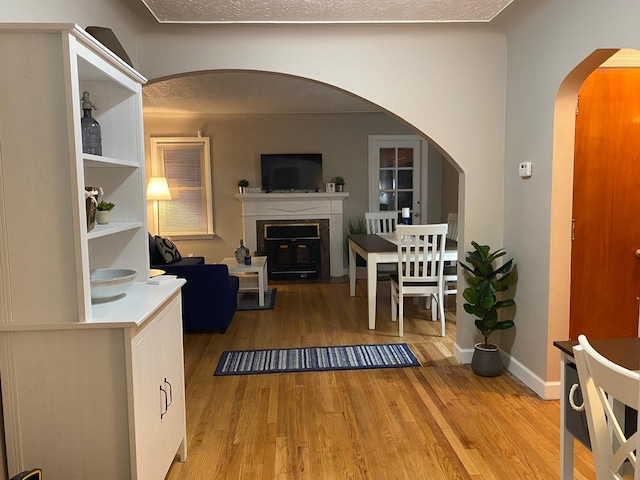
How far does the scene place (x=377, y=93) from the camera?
11.1ft

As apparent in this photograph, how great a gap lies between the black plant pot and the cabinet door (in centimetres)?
203

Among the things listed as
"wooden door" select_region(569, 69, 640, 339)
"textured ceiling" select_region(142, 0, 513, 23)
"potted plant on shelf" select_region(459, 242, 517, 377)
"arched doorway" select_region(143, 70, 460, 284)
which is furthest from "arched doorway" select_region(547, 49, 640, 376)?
"arched doorway" select_region(143, 70, 460, 284)

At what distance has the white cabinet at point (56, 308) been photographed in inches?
61.6

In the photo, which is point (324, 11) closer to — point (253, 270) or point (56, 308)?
point (56, 308)

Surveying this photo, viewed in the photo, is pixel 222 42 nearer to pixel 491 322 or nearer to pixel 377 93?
pixel 377 93

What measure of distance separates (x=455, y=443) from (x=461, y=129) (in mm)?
2083

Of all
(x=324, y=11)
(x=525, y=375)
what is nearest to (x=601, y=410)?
(x=525, y=375)

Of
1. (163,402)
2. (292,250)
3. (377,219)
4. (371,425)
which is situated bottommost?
(371,425)

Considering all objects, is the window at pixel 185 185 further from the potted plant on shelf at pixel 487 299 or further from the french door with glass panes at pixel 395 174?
the potted plant on shelf at pixel 487 299

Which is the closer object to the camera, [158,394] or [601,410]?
[601,410]

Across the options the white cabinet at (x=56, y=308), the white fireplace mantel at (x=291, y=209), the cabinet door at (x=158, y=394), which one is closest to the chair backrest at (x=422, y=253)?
the cabinet door at (x=158, y=394)

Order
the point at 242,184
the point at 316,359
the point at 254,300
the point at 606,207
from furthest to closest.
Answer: the point at 242,184
the point at 254,300
the point at 316,359
the point at 606,207

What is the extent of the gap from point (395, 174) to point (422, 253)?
132 inches

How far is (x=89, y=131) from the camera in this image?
1989mm
